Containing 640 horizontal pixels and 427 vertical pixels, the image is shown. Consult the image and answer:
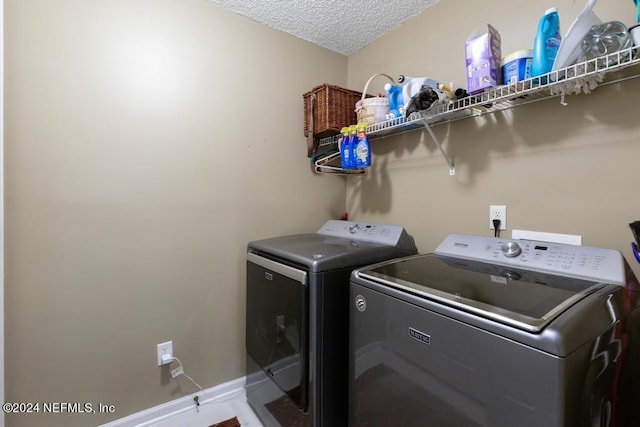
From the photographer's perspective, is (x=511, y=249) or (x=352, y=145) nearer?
(x=511, y=249)

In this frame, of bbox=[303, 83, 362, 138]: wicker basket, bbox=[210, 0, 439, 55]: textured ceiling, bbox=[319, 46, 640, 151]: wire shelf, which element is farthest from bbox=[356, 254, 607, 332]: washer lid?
bbox=[210, 0, 439, 55]: textured ceiling

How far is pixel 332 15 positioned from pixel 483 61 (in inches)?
42.4

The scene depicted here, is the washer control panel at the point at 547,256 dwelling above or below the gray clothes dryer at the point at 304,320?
above

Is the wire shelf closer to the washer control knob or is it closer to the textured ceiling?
the washer control knob

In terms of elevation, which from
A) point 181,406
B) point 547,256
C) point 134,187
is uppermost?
point 134,187

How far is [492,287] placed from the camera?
958 mm

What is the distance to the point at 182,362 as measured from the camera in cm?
177

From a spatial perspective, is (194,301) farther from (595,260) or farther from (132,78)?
(595,260)

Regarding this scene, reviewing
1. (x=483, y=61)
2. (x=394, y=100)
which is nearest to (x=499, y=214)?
(x=483, y=61)

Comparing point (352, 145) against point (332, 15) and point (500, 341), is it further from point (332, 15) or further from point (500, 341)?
point (500, 341)

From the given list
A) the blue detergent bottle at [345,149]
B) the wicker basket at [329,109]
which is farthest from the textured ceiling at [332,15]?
the blue detergent bottle at [345,149]

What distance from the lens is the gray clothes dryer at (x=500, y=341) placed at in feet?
2.26

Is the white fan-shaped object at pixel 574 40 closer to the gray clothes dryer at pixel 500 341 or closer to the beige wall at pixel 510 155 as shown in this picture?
the beige wall at pixel 510 155

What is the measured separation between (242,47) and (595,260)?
2.06 meters
